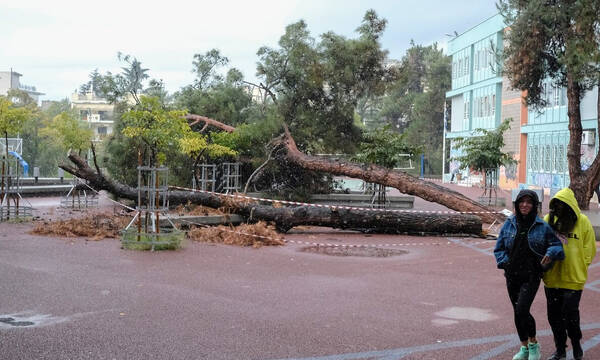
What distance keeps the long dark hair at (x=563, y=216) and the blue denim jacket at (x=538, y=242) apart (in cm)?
19

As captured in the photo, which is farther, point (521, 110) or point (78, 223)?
point (521, 110)

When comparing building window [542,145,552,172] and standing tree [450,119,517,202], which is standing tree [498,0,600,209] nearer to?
standing tree [450,119,517,202]

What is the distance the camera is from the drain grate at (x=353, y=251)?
1337 centimetres

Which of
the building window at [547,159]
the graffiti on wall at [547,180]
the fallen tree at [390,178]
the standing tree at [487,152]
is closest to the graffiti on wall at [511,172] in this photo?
the graffiti on wall at [547,180]

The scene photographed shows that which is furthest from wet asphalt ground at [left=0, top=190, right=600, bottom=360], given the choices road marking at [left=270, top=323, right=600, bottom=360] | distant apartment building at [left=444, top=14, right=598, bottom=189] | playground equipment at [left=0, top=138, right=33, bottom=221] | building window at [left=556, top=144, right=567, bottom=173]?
building window at [left=556, top=144, right=567, bottom=173]

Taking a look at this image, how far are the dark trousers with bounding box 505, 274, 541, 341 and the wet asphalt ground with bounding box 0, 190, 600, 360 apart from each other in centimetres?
39

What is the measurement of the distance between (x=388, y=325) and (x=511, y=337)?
4.10 ft

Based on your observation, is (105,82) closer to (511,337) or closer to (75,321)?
(75,321)

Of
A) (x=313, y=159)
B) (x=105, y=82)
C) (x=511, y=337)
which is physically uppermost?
(x=105, y=82)

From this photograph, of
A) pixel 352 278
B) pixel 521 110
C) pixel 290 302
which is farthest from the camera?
pixel 521 110

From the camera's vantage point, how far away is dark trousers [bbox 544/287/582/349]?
589 cm

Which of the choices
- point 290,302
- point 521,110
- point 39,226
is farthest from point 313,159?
point 521,110

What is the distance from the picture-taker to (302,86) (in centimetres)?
2441

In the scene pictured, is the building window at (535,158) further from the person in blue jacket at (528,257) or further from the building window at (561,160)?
the person in blue jacket at (528,257)
